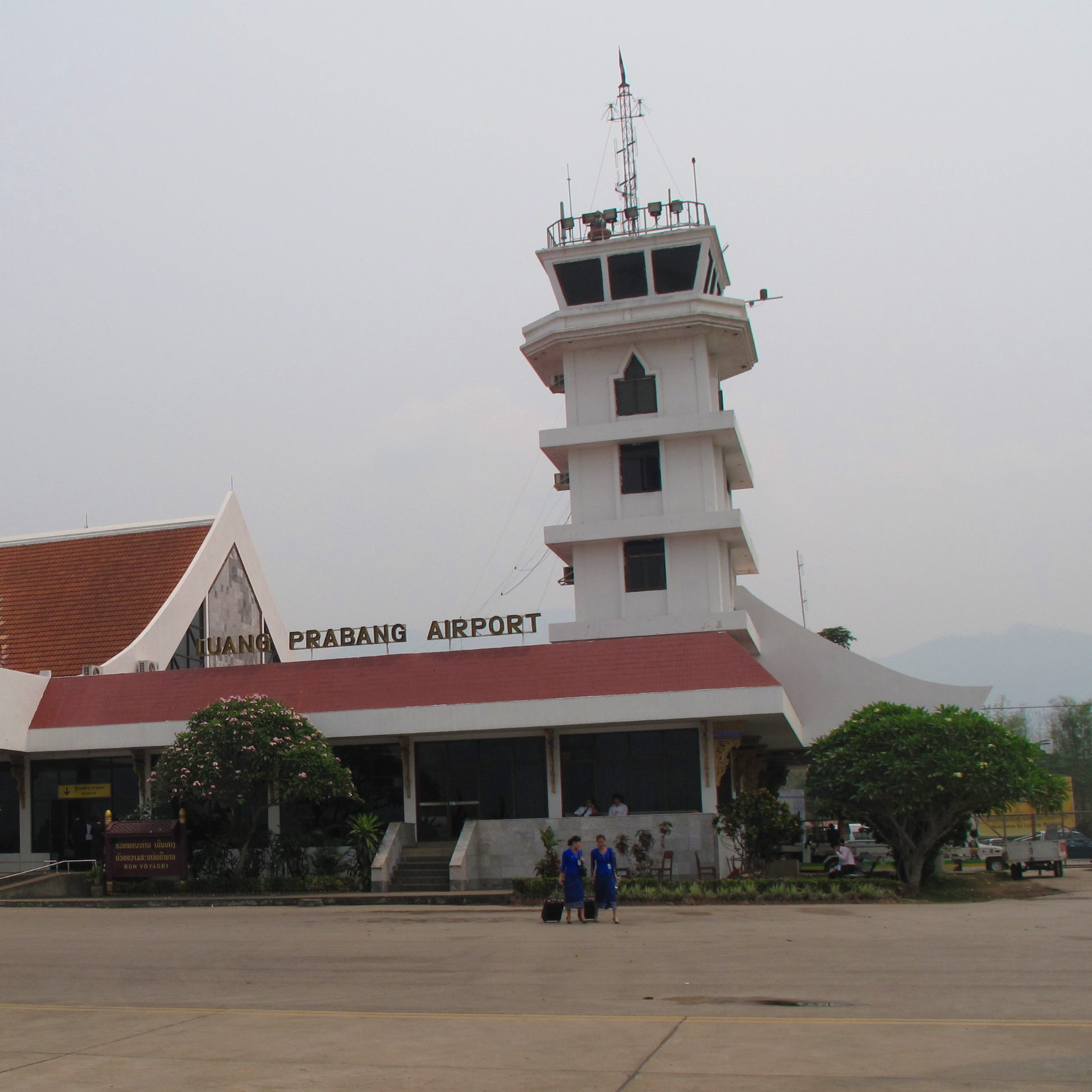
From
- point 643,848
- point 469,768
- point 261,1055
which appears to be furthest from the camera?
point 469,768

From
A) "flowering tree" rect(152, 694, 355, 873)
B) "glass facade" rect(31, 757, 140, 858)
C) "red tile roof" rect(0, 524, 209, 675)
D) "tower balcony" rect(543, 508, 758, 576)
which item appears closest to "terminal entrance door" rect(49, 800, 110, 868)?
"glass facade" rect(31, 757, 140, 858)

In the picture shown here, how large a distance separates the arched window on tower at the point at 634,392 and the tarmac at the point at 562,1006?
18699 millimetres

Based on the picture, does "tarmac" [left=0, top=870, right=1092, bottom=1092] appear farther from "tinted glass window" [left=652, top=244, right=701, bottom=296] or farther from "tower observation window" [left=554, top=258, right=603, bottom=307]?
"tower observation window" [left=554, top=258, right=603, bottom=307]

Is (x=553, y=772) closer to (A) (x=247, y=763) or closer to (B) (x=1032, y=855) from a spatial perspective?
(A) (x=247, y=763)

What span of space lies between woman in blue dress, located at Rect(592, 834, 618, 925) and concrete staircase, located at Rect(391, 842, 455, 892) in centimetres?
750

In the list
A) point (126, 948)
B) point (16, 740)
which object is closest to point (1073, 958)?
point (126, 948)

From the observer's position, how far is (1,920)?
21.4 meters

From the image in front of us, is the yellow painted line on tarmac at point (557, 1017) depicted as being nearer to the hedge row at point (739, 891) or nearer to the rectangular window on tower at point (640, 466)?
the hedge row at point (739, 891)

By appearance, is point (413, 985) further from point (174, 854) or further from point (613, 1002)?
point (174, 854)

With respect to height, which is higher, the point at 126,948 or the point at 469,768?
the point at 469,768

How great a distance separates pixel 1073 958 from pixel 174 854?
19326 millimetres

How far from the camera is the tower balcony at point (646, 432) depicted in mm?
33906

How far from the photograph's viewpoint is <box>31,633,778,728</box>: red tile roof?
2736 cm

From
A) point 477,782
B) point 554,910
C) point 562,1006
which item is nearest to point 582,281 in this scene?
point 477,782
